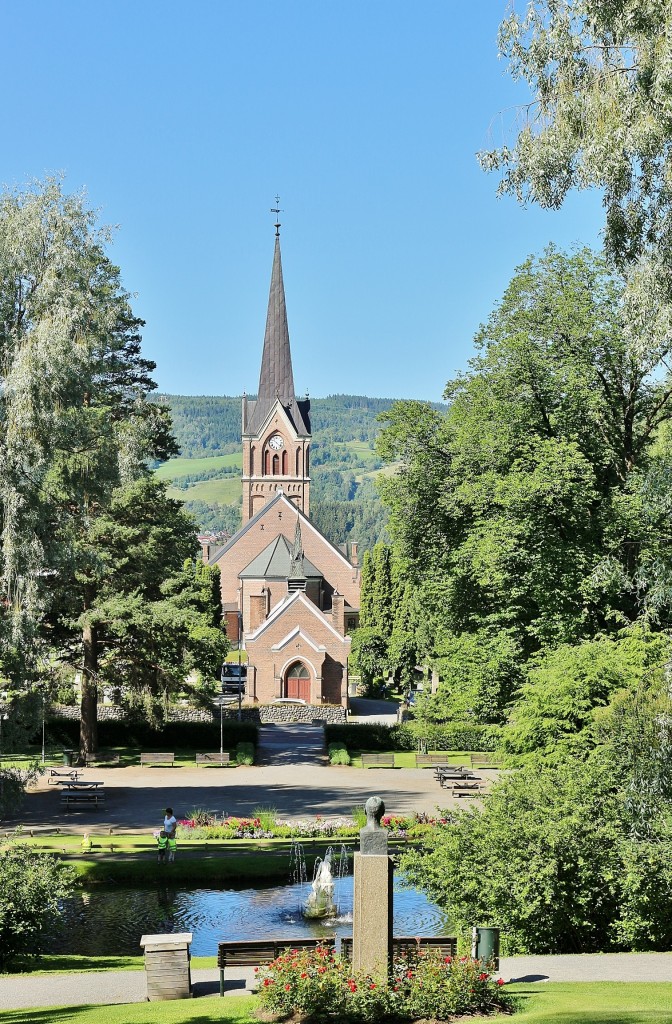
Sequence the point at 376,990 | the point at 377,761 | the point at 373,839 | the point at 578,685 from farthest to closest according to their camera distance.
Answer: the point at 377,761, the point at 578,685, the point at 373,839, the point at 376,990

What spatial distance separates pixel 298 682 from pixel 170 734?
12828mm

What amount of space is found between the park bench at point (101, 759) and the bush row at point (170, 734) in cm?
427

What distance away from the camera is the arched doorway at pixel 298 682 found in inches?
2446

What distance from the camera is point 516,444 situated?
2998cm

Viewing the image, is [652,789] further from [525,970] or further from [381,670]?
[381,670]

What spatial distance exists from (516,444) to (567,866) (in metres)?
14.5

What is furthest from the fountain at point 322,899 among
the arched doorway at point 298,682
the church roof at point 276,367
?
the church roof at point 276,367

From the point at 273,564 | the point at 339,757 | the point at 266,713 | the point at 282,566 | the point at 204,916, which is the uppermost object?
the point at 273,564

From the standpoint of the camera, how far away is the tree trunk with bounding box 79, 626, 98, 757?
42459mm

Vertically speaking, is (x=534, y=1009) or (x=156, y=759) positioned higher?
(x=534, y=1009)

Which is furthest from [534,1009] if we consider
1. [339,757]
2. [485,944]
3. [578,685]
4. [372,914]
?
[339,757]

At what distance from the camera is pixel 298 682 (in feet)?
204

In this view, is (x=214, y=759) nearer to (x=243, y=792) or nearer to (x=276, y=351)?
(x=243, y=792)

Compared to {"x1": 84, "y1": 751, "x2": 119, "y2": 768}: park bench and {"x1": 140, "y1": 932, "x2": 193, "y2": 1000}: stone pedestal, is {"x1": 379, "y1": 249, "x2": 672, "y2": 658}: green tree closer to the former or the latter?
{"x1": 140, "y1": 932, "x2": 193, "y2": 1000}: stone pedestal
